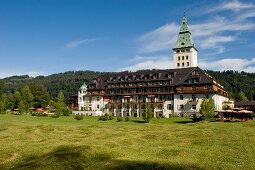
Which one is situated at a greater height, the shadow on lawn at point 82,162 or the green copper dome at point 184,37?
the green copper dome at point 184,37

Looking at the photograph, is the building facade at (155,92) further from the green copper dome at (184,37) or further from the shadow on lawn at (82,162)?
the shadow on lawn at (82,162)

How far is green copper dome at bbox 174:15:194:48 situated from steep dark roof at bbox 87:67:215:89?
24.8m

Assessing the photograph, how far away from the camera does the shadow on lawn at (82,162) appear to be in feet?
74.3

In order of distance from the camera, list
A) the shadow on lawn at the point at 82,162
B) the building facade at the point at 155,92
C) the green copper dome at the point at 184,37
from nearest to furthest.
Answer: the shadow on lawn at the point at 82,162
the building facade at the point at 155,92
the green copper dome at the point at 184,37

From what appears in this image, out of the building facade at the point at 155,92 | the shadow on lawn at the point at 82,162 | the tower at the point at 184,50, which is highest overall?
the tower at the point at 184,50

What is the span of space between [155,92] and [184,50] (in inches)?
1286

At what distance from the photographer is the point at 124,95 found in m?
100

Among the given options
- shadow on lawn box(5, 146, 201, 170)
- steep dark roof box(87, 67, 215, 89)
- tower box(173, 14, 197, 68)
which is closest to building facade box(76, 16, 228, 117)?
steep dark roof box(87, 67, 215, 89)

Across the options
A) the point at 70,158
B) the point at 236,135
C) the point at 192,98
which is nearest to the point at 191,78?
the point at 192,98

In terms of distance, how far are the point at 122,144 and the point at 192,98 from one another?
57.2 meters

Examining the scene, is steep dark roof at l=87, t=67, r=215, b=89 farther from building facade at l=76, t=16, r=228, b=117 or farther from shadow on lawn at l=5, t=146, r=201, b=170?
shadow on lawn at l=5, t=146, r=201, b=170

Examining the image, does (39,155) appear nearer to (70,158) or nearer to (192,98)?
(70,158)

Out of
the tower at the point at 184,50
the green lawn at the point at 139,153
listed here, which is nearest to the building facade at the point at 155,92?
the tower at the point at 184,50

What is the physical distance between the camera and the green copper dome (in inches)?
4712
